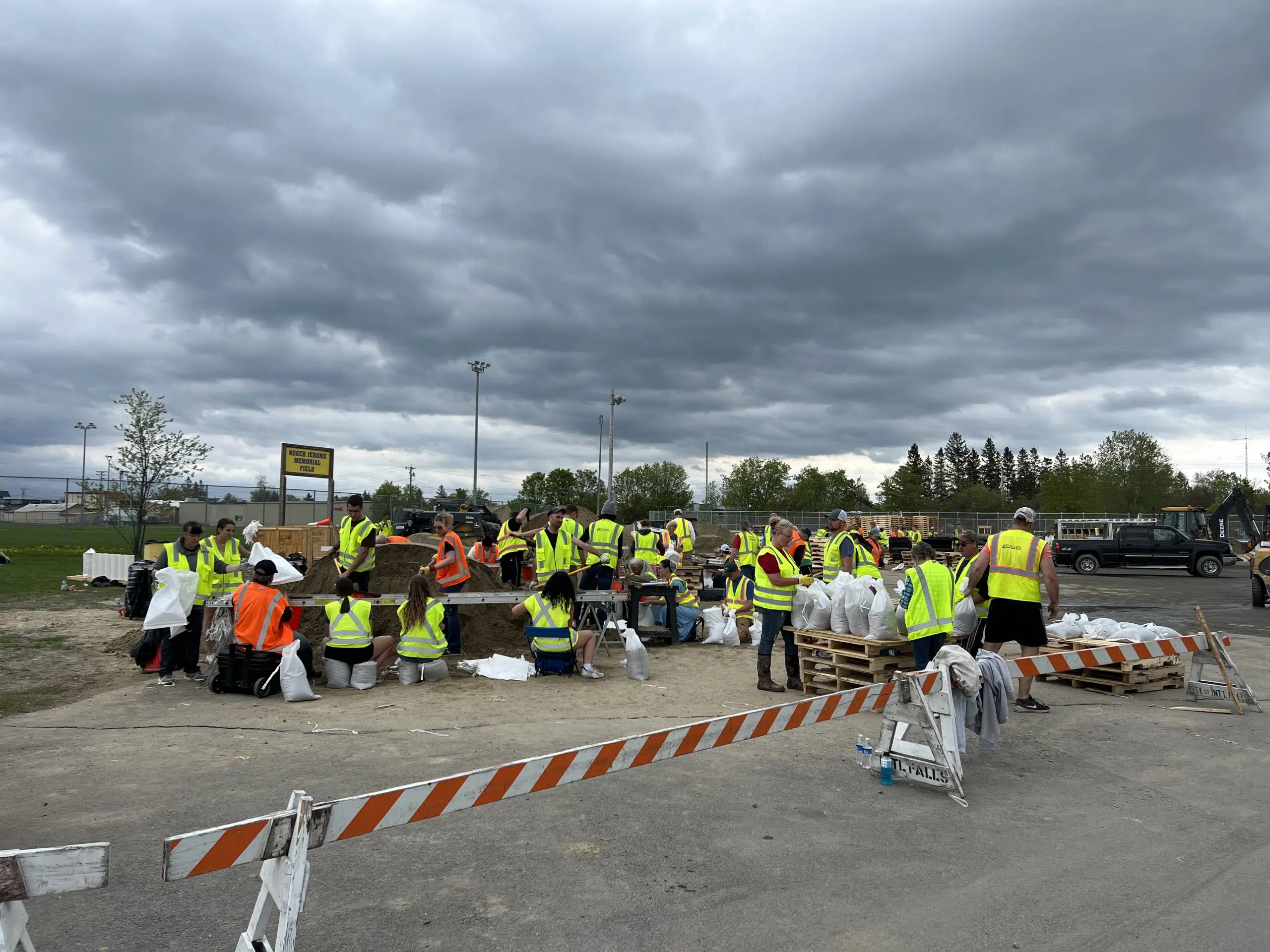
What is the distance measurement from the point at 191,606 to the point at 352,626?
1.81 meters

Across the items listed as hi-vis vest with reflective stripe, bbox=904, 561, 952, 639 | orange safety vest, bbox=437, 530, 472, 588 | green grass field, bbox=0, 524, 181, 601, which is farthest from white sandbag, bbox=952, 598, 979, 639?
green grass field, bbox=0, 524, 181, 601

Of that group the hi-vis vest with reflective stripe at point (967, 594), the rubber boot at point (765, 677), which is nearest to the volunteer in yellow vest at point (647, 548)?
the rubber boot at point (765, 677)

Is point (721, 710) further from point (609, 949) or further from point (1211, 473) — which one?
point (1211, 473)

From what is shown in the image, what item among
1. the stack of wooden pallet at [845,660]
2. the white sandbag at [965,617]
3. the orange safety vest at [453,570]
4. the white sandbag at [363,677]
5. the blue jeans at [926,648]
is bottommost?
the white sandbag at [363,677]

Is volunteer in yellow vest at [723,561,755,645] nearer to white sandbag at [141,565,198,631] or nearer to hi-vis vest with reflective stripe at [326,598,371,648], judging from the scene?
hi-vis vest with reflective stripe at [326,598,371,648]

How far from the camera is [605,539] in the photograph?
11.7 metres

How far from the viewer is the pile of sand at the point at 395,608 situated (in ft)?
35.0

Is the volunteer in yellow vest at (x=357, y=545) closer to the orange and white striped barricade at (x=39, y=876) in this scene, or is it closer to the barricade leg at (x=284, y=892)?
the barricade leg at (x=284, y=892)

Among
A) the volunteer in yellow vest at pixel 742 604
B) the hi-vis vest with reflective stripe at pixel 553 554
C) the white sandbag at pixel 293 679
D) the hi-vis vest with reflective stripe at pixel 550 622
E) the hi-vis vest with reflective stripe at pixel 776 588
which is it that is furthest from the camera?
the volunteer in yellow vest at pixel 742 604

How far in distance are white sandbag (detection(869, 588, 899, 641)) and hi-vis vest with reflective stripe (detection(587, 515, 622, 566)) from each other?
14.7ft

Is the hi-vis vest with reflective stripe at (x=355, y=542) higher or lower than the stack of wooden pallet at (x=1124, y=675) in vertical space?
higher

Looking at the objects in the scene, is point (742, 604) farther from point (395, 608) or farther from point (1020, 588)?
point (1020, 588)

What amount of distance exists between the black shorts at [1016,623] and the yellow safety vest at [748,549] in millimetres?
5274

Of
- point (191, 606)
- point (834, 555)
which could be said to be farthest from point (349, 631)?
point (834, 555)
